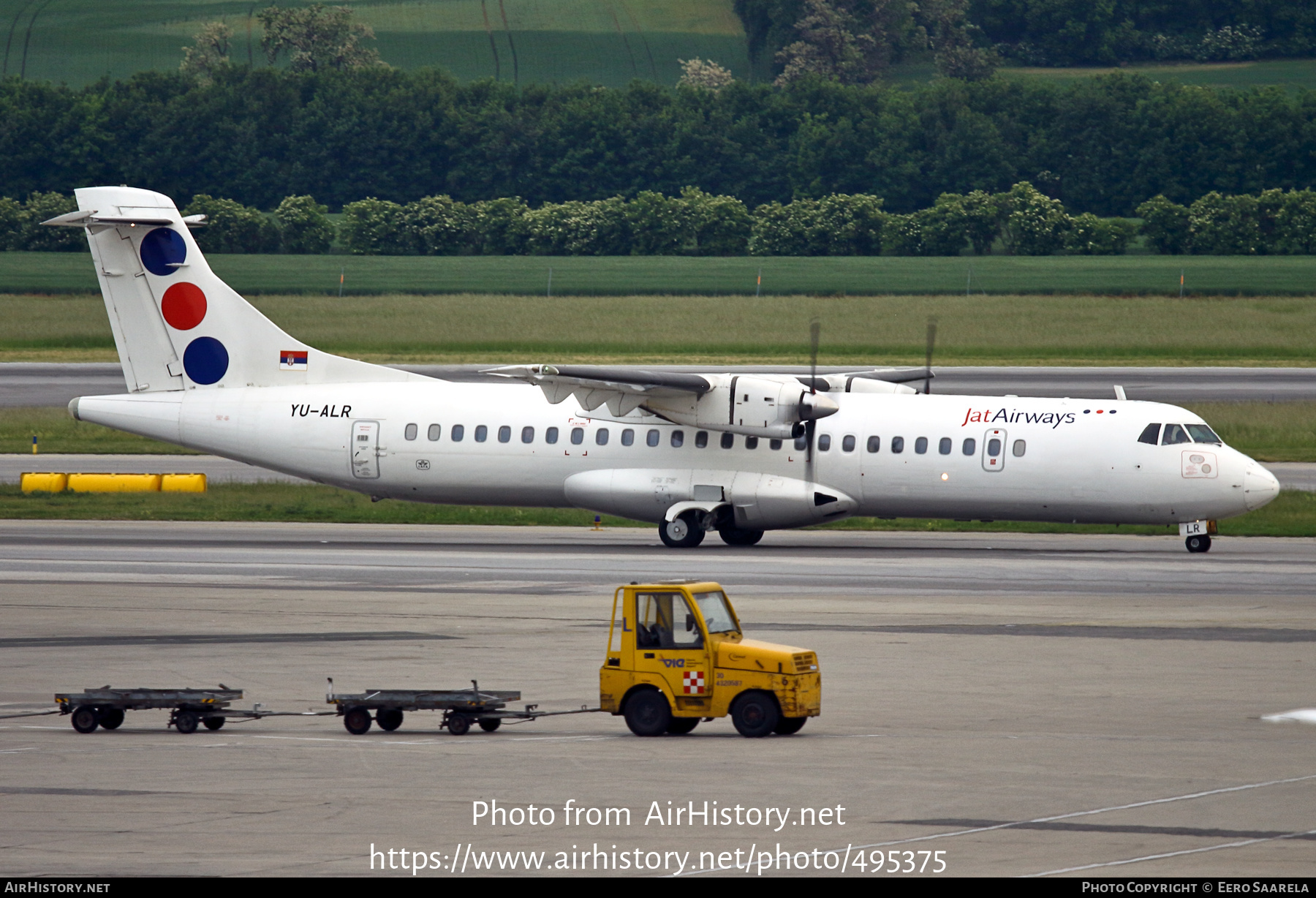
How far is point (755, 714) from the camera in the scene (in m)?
14.3

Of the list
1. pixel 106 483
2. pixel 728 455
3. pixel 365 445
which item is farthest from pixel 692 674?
pixel 106 483

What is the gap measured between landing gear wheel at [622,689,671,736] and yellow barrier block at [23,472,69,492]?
86.6 ft

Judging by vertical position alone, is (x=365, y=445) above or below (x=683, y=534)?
above

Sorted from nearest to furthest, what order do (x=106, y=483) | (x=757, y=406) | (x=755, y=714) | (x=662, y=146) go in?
(x=755, y=714)
(x=757, y=406)
(x=106, y=483)
(x=662, y=146)

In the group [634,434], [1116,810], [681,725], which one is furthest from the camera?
[634,434]

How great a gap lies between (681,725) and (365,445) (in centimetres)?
1778

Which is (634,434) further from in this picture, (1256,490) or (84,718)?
(84,718)

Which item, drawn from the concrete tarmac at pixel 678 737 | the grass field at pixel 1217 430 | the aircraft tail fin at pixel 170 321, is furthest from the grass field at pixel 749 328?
the concrete tarmac at pixel 678 737

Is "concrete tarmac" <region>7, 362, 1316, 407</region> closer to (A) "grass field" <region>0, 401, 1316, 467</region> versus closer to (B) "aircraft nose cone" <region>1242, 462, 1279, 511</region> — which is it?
(A) "grass field" <region>0, 401, 1316, 467</region>

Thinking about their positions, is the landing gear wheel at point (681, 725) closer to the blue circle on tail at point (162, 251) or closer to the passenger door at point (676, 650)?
the passenger door at point (676, 650)

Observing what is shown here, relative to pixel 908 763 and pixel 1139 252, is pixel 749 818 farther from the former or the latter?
pixel 1139 252

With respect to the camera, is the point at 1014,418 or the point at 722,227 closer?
the point at 1014,418

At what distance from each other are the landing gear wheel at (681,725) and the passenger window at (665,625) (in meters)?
0.69

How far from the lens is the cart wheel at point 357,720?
14.4 metres
